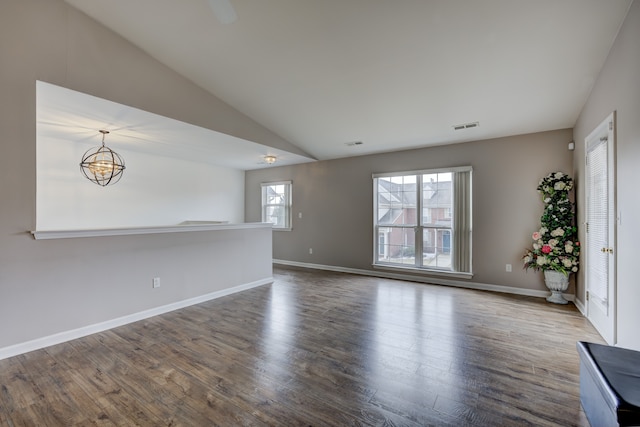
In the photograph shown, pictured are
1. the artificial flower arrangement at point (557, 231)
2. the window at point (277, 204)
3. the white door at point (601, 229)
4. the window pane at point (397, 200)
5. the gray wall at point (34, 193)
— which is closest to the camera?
the gray wall at point (34, 193)

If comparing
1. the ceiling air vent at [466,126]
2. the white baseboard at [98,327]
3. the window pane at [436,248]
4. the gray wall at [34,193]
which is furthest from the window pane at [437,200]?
the gray wall at [34,193]

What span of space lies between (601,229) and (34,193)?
5.70m

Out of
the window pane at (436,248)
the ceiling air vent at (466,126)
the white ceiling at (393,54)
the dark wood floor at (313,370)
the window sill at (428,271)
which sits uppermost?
the white ceiling at (393,54)

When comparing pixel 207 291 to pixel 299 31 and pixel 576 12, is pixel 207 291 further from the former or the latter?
pixel 576 12

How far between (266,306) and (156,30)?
137 inches

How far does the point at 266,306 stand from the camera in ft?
13.0

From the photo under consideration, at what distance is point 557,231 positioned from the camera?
4012 mm

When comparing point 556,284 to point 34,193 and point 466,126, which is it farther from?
point 34,193

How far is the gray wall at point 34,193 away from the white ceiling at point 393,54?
27cm

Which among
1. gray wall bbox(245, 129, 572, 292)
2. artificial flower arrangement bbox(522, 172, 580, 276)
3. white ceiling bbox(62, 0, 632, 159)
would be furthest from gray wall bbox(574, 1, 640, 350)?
gray wall bbox(245, 129, 572, 292)

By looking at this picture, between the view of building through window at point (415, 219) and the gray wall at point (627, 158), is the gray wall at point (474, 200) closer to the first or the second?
the view of building through window at point (415, 219)

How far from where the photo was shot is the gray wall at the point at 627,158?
2226 mm

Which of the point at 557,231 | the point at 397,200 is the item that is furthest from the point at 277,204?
the point at 557,231

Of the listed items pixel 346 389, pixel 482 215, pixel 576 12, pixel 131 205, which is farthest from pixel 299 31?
pixel 131 205
